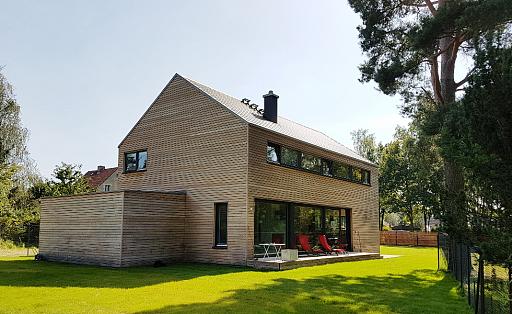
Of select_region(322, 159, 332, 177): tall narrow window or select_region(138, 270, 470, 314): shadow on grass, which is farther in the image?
select_region(322, 159, 332, 177): tall narrow window

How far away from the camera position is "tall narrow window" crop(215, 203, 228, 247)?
50.5ft

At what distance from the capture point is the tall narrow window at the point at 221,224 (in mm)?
15398

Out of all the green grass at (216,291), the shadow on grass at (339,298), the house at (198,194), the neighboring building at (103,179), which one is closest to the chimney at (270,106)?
the house at (198,194)

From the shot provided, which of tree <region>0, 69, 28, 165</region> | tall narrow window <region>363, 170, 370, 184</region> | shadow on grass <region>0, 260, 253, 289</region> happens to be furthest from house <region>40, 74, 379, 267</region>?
tree <region>0, 69, 28, 165</region>

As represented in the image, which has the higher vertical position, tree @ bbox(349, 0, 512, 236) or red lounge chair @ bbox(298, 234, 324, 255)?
tree @ bbox(349, 0, 512, 236)

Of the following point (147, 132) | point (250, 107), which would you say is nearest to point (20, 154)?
point (147, 132)

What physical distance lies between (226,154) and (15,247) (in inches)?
593

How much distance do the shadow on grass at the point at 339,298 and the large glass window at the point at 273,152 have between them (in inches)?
222

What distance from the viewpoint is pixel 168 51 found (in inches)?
555

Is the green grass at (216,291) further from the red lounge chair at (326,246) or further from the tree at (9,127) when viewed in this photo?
the tree at (9,127)

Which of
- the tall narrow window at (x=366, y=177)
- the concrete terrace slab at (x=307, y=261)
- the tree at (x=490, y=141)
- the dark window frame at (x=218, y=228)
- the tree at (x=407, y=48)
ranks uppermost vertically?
the tree at (x=407, y=48)

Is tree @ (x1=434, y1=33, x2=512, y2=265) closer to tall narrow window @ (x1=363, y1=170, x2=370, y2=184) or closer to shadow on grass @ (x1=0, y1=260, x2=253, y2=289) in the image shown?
shadow on grass @ (x1=0, y1=260, x2=253, y2=289)

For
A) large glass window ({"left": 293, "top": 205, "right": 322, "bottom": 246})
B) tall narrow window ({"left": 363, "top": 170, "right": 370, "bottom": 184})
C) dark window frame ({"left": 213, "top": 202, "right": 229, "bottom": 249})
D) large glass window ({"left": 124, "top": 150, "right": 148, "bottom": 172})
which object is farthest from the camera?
tall narrow window ({"left": 363, "top": 170, "right": 370, "bottom": 184})

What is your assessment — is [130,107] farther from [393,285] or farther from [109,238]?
[393,285]
